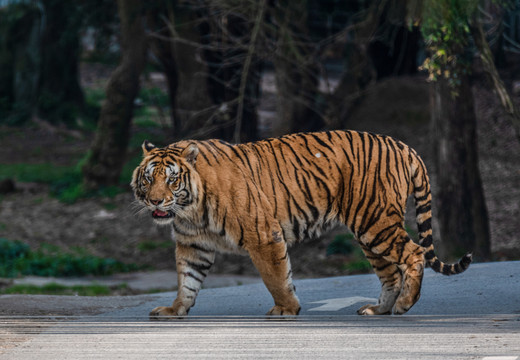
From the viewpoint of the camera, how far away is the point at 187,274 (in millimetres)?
6680

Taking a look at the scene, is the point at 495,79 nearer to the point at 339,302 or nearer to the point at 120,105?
the point at 339,302

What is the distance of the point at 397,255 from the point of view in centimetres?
651

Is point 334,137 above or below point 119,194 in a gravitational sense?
above

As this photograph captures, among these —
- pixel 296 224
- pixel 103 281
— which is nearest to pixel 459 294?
pixel 296 224

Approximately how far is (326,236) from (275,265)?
26.6ft

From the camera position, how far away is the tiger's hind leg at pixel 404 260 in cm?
638

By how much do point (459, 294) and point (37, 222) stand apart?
10330 mm

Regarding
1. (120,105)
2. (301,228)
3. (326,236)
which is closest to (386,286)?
(301,228)

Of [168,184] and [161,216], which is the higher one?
[168,184]

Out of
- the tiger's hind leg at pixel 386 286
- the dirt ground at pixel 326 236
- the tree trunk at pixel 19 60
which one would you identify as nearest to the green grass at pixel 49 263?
the dirt ground at pixel 326 236

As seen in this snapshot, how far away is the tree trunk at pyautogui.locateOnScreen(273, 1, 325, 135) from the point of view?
494 inches

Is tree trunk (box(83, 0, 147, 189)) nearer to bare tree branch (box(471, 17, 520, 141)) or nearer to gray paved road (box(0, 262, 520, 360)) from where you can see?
bare tree branch (box(471, 17, 520, 141))

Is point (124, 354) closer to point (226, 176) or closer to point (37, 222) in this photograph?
point (226, 176)

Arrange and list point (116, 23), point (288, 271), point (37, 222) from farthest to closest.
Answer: point (116, 23), point (37, 222), point (288, 271)
